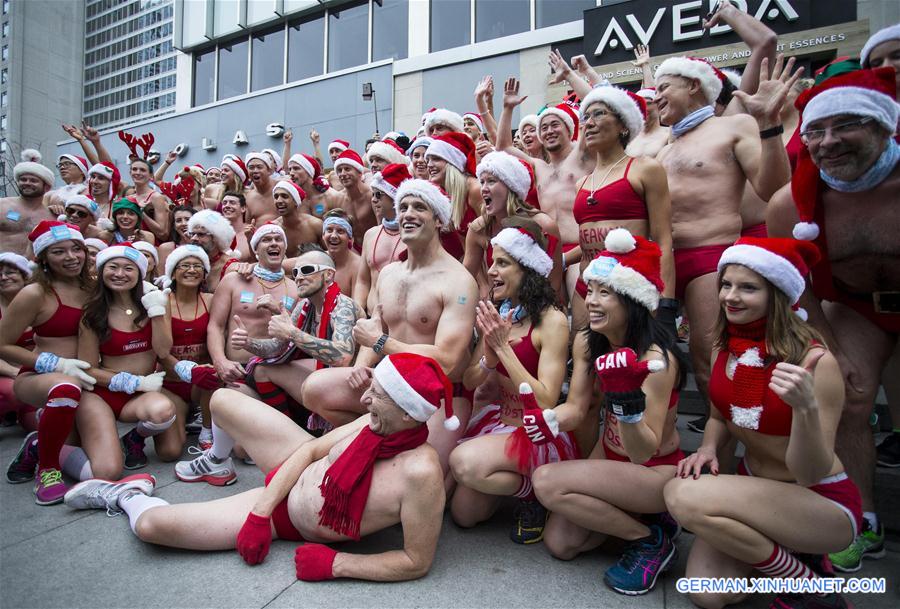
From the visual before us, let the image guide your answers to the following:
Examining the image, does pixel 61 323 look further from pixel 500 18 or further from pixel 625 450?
pixel 500 18

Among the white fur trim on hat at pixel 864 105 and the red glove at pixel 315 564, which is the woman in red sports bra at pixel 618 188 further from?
the red glove at pixel 315 564

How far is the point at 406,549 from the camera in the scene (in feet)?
8.57

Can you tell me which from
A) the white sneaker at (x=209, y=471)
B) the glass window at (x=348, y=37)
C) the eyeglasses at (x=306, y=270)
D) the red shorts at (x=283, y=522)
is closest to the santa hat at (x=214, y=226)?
the eyeglasses at (x=306, y=270)

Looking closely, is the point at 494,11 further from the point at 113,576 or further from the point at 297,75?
the point at 113,576

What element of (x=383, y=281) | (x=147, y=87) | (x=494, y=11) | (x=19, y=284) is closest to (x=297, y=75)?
(x=494, y=11)

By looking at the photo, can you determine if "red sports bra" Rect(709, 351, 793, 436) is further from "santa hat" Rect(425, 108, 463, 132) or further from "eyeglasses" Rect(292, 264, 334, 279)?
"santa hat" Rect(425, 108, 463, 132)

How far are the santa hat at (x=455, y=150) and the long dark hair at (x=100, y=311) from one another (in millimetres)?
2902

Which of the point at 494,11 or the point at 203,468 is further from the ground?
the point at 494,11

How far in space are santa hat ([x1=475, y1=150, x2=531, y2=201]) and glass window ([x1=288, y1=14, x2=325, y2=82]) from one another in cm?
1695

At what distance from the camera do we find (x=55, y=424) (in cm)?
382

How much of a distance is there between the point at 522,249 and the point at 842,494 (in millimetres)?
1959

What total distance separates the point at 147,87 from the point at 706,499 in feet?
220

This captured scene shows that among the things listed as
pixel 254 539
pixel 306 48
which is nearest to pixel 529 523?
pixel 254 539

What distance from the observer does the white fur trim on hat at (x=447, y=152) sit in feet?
15.3
